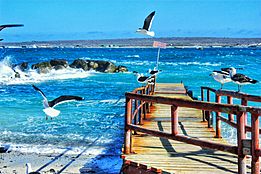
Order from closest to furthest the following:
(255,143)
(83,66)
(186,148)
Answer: (255,143)
(186,148)
(83,66)

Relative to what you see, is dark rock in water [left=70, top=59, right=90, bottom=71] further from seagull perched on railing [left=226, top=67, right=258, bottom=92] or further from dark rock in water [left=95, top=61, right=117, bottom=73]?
seagull perched on railing [left=226, top=67, right=258, bottom=92]

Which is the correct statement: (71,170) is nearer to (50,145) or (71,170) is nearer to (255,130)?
(50,145)

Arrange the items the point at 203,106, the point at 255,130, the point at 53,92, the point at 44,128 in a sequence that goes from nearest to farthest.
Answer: the point at 255,130 → the point at 203,106 → the point at 44,128 → the point at 53,92

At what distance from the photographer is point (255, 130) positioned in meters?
5.96

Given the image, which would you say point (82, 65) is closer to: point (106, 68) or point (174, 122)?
point (106, 68)

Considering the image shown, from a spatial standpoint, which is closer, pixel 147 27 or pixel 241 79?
pixel 241 79

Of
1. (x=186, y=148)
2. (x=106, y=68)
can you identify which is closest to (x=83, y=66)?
(x=106, y=68)

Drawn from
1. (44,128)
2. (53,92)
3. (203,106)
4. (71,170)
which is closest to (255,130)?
(203,106)

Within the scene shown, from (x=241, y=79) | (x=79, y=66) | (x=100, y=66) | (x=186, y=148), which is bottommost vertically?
(x=79, y=66)

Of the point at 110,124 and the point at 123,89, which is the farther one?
the point at 123,89

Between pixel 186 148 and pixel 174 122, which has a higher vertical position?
pixel 174 122

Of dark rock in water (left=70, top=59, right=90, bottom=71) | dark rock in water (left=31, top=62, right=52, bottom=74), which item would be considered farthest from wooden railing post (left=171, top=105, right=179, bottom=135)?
dark rock in water (left=70, top=59, right=90, bottom=71)

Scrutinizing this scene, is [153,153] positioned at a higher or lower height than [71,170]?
higher

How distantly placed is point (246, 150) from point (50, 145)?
9.95 metres
